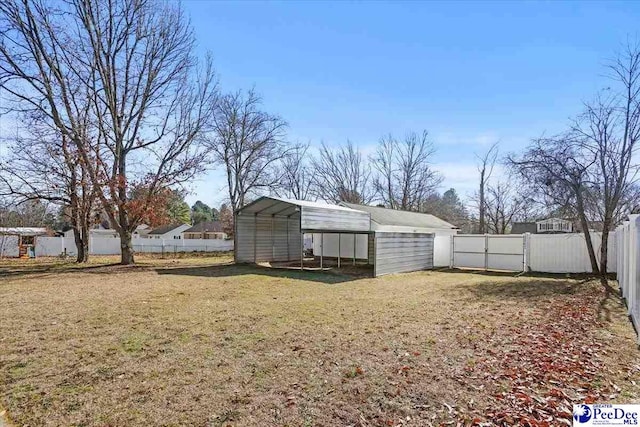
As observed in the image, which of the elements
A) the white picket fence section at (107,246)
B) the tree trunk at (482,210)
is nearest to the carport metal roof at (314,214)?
the white picket fence section at (107,246)

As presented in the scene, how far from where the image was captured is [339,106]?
21.3 m

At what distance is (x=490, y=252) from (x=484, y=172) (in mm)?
20730

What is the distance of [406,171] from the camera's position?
3762cm

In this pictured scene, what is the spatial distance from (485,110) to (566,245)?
24.2ft

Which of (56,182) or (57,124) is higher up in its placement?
(57,124)

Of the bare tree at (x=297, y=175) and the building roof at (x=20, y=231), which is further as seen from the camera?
the bare tree at (x=297, y=175)

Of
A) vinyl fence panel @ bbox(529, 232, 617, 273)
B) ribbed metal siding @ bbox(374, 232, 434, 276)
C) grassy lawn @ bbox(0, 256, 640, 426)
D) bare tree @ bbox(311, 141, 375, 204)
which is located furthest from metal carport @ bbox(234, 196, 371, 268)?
bare tree @ bbox(311, 141, 375, 204)

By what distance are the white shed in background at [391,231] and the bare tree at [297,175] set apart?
15003 millimetres

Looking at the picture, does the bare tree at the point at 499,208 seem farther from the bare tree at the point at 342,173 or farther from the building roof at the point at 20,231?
the building roof at the point at 20,231

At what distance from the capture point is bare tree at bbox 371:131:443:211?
37438 millimetres

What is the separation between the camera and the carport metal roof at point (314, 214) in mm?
16297

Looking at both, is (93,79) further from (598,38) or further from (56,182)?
(598,38)

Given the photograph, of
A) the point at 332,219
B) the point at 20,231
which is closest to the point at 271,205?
the point at 332,219

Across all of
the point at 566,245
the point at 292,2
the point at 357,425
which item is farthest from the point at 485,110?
the point at 357,425
